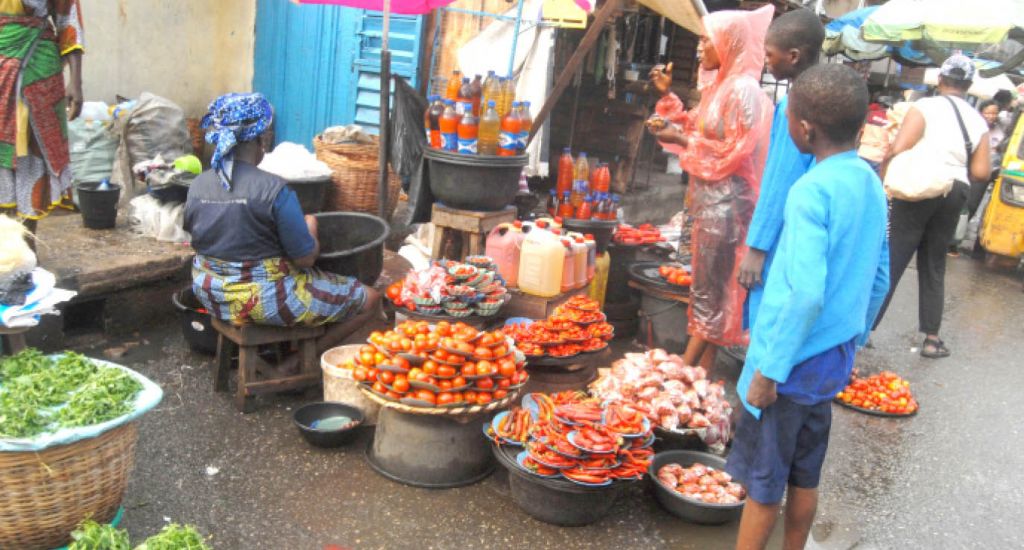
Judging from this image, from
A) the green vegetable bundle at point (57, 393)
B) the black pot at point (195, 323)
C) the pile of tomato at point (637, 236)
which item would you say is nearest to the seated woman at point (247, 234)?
the black pot at point (195, 323)

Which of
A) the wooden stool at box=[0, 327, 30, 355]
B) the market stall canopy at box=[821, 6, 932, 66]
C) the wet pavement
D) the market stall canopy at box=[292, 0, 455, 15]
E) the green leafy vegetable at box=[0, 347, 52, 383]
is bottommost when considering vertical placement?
the wet pavement

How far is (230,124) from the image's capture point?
3.93 metres

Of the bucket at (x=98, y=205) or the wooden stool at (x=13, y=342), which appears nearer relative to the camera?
the wooden stool at (x=13, y=342)

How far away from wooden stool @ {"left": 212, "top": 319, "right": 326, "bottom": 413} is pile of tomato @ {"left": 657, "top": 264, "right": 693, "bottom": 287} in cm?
277

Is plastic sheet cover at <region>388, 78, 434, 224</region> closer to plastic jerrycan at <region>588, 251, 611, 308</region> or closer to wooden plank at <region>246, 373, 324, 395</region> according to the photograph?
plastic jerrycan at <region>588, 251, 611, 308</region>

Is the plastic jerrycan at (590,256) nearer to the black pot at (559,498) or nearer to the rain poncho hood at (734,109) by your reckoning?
the rain poncho hood at (734,109)

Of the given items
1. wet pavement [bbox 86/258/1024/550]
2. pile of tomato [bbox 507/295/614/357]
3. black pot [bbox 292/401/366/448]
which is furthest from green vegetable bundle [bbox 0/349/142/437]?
pile of tomato [bbox 507/295/614/357]

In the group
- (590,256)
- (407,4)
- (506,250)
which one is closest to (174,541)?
(506,250)

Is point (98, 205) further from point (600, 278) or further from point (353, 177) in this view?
point (600, 278)

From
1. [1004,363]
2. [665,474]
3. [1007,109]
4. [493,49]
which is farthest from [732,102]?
[1007,109]

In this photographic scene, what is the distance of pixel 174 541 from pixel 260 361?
2053 millimetres

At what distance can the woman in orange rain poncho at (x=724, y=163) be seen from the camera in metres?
4.96

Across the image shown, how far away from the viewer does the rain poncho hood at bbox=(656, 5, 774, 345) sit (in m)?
4.96

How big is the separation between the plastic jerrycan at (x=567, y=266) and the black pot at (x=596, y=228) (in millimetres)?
634
